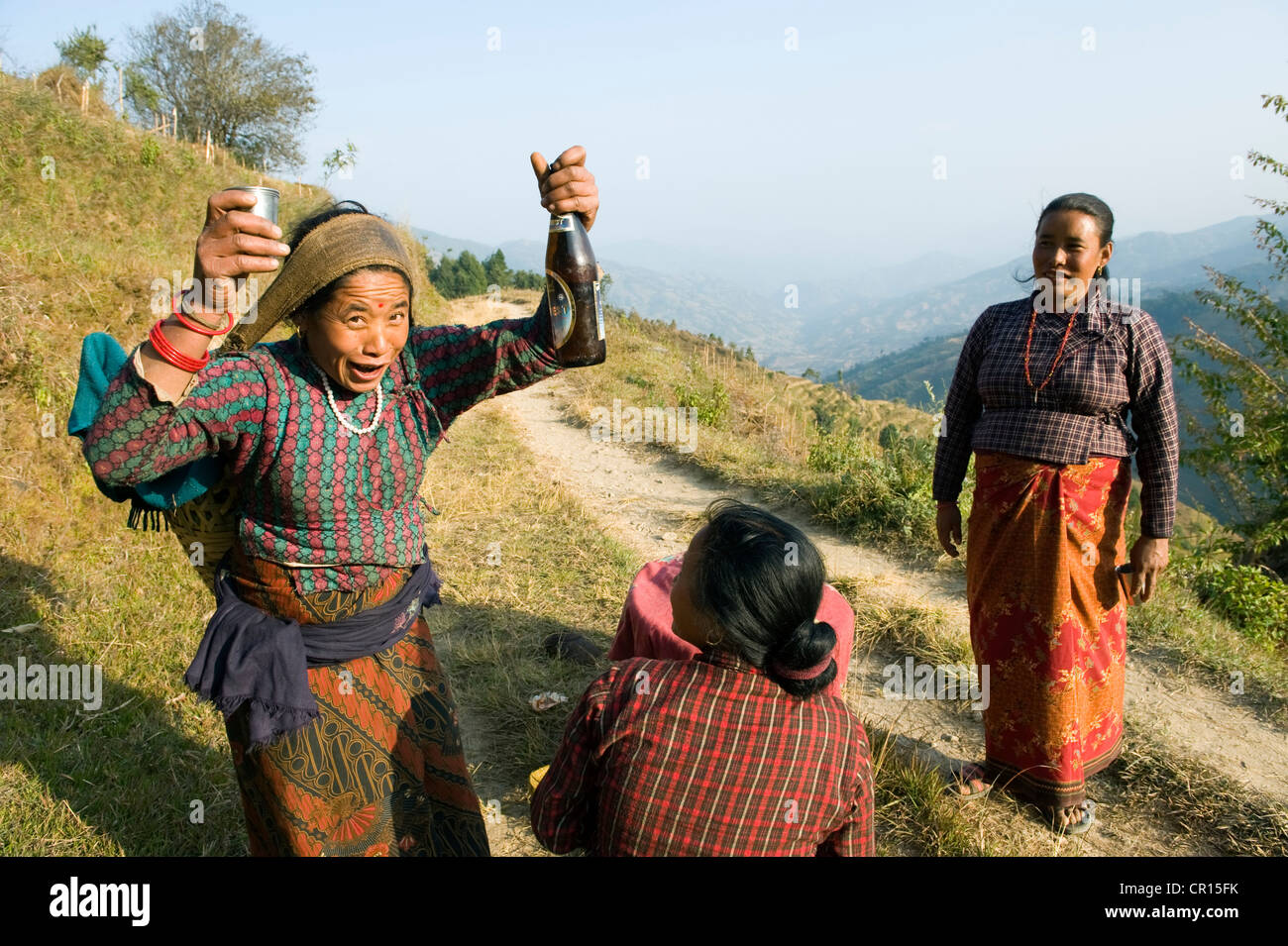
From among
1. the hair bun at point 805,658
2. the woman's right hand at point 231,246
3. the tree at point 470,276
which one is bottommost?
the hair bun at point 805,658

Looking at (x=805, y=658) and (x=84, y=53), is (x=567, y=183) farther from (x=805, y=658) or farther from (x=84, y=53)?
(x=84, y=53)

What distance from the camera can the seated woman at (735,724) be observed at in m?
1.51

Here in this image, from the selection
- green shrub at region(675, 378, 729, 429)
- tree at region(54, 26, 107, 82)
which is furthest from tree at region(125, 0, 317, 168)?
green shrub at region(675, 378, 729, 429)

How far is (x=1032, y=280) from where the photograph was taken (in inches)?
111

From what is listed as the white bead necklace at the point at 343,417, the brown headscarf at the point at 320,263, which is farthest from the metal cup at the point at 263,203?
the white bead necklace at the point at 343,417

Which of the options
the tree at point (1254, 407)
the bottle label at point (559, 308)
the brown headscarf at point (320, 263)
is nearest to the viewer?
the brown headscarf at point (320, 263)

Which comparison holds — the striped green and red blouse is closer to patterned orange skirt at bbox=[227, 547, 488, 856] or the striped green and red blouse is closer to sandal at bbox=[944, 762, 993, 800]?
patterned orange skirt at bbox=[227, 547, 488, 856]

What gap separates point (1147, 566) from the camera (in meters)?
2.72

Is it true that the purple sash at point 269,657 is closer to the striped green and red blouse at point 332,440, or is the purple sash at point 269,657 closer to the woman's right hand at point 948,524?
the striped green and red blouse at point 332,440

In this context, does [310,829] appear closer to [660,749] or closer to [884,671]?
[660,749]

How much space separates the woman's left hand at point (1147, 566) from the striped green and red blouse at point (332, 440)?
2185 mm

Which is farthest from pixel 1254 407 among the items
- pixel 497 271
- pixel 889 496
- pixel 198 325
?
pixel 497 271

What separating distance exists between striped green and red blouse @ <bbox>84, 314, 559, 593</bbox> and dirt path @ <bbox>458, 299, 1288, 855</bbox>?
7.84 feet
